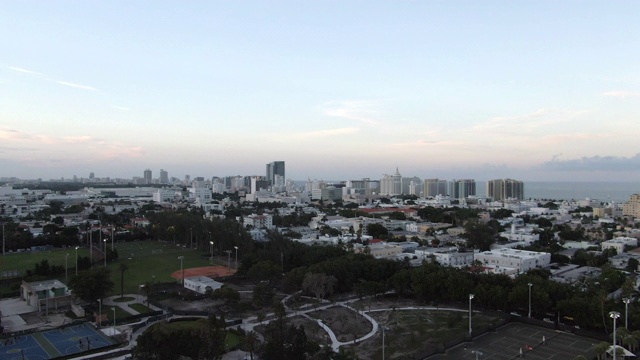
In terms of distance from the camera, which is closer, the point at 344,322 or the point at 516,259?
the point at 344,322

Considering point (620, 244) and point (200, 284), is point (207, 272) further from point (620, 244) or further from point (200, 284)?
point (620, 244)

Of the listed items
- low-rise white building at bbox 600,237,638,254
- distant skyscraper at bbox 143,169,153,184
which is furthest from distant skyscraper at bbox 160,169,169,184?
low-rise white building at bbox 600,237,638,254

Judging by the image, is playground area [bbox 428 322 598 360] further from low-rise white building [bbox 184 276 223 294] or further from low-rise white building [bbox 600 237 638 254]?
low-rise white building [bbox 600 237 638 254]

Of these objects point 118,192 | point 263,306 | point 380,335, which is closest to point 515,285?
point 380,335

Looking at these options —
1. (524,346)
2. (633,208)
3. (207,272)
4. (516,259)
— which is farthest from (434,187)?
(524,346)

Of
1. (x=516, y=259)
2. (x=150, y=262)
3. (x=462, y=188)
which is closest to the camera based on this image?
(x=516, y=259)
